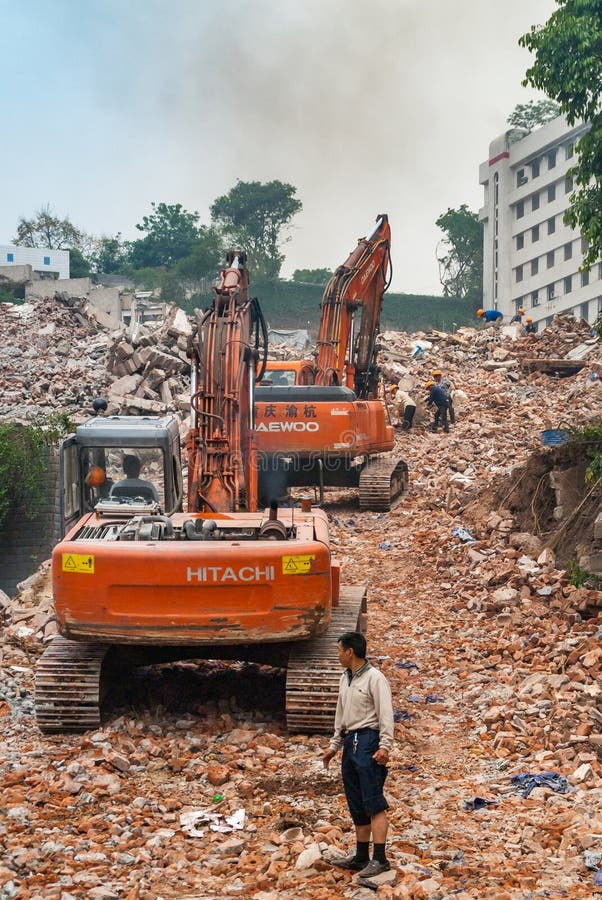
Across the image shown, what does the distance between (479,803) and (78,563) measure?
9.92 feet

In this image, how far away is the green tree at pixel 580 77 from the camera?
11539mm

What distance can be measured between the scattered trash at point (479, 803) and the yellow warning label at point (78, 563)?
9.35 ft

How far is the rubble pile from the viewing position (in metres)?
5.07

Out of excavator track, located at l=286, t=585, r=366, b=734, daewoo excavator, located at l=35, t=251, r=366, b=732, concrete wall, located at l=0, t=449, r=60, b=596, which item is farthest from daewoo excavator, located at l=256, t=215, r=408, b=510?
excavator track, located at l=286, t=585, r=366, b=734

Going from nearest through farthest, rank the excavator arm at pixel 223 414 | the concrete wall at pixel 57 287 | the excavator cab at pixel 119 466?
the excavator cab at pixel 119 466
the excavator arm at pixel 223 414
the concrete wall at pixel 57 287

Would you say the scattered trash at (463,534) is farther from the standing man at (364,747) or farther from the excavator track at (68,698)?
the standing man at (364,747)

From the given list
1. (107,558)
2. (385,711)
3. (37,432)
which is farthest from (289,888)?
(37,432)

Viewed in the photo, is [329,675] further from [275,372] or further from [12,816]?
[275,372]

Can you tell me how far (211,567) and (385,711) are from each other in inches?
86.3

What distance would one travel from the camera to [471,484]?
53.3 feet

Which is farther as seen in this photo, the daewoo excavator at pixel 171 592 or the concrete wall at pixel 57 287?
the concrete wall at pixel 57 287

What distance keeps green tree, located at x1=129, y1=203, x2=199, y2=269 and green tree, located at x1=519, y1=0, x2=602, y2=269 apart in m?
50.6

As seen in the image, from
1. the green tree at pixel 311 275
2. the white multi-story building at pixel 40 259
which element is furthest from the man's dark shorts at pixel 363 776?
the green tree at pixel 311 275

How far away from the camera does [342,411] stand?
1552 cm
